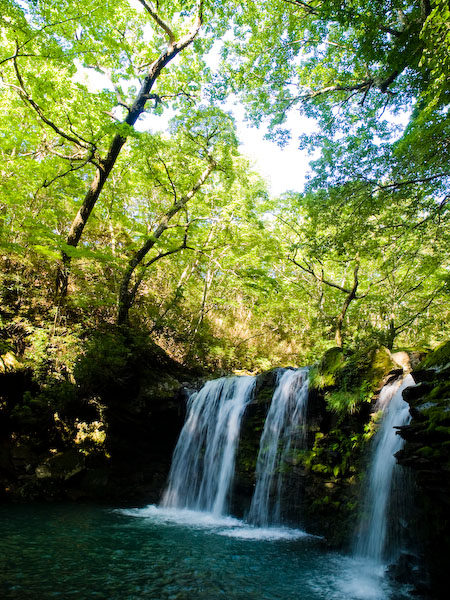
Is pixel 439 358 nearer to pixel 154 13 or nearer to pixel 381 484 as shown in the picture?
pixel 381 484

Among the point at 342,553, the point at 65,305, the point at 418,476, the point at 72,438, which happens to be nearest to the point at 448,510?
the point at 418,476

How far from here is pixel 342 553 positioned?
A: 559 centimetres

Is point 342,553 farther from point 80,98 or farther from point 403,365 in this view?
point 80,98

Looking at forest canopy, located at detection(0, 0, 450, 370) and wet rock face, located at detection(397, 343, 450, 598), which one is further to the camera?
forest canopy, located at detection(0, 0, 450, 370)

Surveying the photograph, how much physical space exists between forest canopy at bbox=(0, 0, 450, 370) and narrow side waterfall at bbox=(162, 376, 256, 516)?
11.6ft

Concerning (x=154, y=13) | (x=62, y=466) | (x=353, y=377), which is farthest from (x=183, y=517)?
(x=154, y=13)

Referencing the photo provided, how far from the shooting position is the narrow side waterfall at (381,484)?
5156 mm

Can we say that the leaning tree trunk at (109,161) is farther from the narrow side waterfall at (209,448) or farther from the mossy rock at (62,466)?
the narrow side waterfall at (209,448)

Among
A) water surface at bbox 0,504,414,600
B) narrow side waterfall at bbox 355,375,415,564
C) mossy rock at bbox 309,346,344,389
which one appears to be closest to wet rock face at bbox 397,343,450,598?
narrow side waterfall at bbox 355,375,415,564

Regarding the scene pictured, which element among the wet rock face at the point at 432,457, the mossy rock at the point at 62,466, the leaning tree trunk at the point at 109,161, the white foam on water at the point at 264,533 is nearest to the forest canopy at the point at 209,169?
the leaning tree trunk at the point at 109,161

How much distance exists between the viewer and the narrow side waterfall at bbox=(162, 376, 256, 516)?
8602mm

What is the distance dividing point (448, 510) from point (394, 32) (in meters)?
9.07

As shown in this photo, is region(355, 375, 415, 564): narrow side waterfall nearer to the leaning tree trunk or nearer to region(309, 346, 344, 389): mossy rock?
region(309, 346, 344, 389): mossy rock

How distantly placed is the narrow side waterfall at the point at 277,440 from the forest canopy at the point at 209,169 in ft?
12.9
